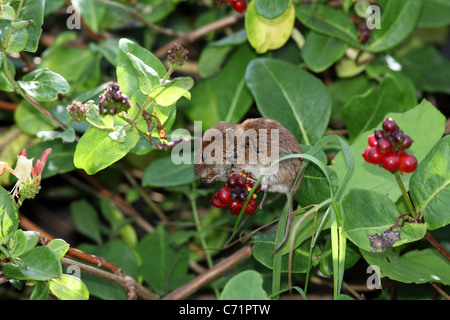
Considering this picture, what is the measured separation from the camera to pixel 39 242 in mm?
1178

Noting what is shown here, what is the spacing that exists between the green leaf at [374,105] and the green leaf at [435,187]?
0.43m

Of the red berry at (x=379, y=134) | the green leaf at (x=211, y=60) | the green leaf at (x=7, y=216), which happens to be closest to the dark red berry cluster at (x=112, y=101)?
the green leaf at (x=7, y=216)

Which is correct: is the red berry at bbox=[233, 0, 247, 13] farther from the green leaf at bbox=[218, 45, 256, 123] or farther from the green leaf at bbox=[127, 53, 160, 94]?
the green leaf at bbox=[127, 53, 160, 94]

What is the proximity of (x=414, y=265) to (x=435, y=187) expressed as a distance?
0.80ft

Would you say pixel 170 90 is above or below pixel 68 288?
above

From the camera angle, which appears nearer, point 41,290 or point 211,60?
point 41,290

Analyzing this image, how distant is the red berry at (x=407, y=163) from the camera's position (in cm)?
107

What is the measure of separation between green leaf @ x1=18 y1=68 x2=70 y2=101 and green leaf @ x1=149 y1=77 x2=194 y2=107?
9.0 inches

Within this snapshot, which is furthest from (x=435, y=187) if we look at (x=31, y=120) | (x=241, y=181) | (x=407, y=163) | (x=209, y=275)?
(x=31, y=120)

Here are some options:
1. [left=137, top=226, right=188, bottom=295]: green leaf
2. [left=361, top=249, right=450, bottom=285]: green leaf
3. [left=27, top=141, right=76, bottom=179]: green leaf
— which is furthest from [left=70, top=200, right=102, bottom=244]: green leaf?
[left=361, top=249, right=450, bottom=285]: green leaf

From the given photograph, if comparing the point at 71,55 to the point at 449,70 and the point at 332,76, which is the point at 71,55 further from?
the point at 449,70

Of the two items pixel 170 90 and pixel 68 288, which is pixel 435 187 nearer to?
pixel 170 90

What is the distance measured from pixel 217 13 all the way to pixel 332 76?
0.48m

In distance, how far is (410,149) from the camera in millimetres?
1301
